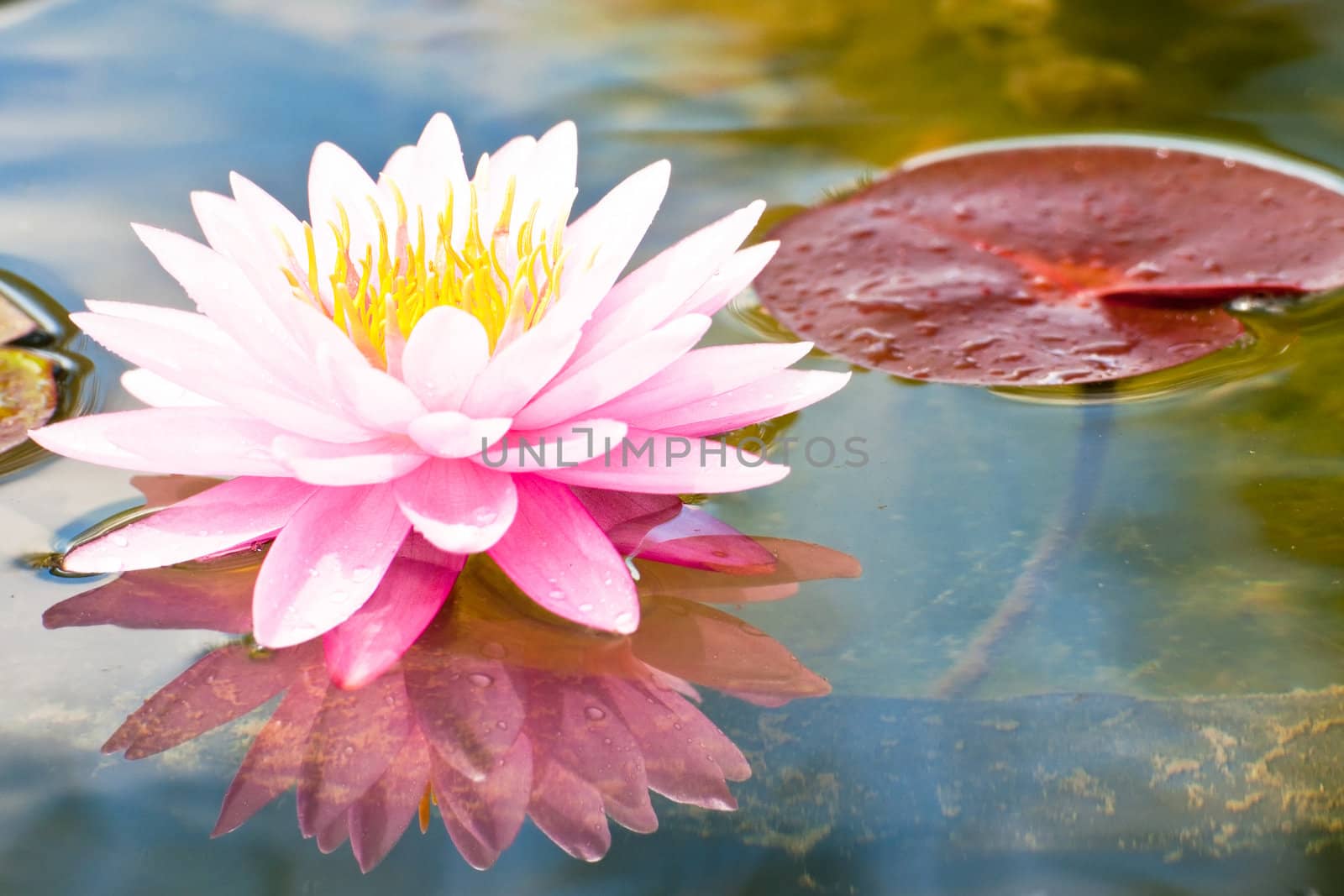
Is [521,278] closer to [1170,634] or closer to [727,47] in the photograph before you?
[1170,634]

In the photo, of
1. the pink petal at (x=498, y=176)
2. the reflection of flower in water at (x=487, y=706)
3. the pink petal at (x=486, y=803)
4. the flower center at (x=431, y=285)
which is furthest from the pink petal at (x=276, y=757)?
the pink petal at (x=498, y=176)

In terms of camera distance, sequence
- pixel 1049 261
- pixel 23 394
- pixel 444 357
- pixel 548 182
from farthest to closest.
→ 1. pixel 1049 261
2. pixel 23 394
3. pixel 548 182
4. pixel 444 357

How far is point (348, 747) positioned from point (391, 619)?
0.45 ft

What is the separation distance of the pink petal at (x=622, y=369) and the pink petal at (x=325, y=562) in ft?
0.64

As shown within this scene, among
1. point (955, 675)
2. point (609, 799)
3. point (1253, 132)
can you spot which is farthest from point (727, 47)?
point (609, 799)

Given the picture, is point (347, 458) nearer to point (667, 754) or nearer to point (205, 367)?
point (205, 367)

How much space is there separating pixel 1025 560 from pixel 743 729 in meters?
0.42

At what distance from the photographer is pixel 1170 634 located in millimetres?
1181

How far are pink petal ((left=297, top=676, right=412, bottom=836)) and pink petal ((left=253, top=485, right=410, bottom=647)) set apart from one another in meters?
0.09

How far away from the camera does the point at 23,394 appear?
59.3 inches

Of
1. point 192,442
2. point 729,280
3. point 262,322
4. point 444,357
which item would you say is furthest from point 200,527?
point 729,280

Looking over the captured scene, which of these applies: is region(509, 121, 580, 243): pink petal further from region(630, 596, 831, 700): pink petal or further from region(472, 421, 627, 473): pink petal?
region(630, 596, 831, 700): pink petal

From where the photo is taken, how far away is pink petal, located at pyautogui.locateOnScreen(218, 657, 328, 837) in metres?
1.01

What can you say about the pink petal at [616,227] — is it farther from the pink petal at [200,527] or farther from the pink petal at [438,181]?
the pink petal at [200,527]
